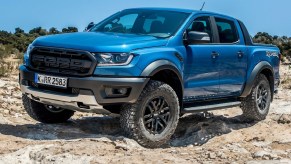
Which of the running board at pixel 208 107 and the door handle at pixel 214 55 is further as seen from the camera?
the door handle at pixel 214 55

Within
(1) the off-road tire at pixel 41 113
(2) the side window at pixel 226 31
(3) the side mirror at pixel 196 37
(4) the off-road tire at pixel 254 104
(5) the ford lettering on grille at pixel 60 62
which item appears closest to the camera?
(5) the ford lettering on grille at pixel 60 62

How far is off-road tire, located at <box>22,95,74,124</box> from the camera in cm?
765

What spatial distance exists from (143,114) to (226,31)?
106 inches

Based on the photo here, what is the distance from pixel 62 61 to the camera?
21.3ft

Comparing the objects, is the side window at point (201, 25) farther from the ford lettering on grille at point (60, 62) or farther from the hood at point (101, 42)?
the ford lettering on grille at point (60, 62)

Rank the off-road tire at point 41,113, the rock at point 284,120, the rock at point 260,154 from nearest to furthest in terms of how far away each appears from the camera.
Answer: the rock at point 260,154
the off-road tire at point 41,113
the rock at point 284,120

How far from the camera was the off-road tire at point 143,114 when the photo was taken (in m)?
6.51

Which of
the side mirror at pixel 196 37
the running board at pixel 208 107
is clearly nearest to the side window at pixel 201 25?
the side mirror at pixel 196 37

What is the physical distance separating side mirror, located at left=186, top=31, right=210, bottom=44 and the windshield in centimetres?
22

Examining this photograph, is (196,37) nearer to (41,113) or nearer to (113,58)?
(113,58)

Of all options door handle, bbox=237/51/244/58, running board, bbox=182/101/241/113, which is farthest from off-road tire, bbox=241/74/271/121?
door handle, bbox=237/51/244/58

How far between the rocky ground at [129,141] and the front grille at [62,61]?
2.75 ft

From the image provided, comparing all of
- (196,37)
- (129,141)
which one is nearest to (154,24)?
(196,37)

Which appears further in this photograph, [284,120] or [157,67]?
[284,120]
